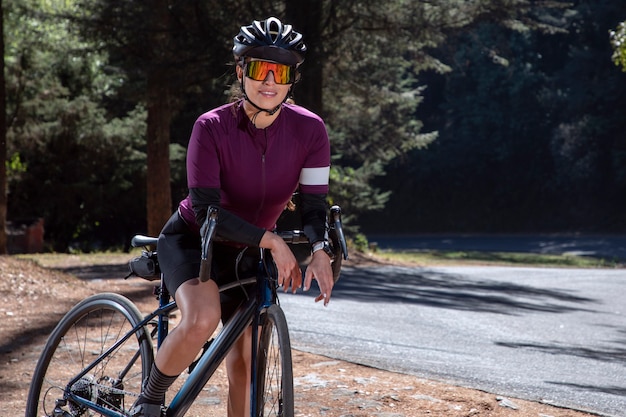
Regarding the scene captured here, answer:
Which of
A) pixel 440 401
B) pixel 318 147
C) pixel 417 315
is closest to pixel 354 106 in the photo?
pixel 417 315

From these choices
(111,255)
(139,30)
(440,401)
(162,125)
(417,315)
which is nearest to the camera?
(440,401)

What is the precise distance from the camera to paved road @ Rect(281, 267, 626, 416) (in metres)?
7.17

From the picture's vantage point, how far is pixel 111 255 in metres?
20.7

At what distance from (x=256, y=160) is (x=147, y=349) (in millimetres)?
1072

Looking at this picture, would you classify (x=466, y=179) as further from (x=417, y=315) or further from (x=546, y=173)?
(x=417, y=315)

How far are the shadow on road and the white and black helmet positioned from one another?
961cm

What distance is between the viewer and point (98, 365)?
440 cm

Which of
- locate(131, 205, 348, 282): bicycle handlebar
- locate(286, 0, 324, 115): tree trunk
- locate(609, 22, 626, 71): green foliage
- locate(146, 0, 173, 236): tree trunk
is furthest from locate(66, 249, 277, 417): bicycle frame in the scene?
locate(146, 0, 173, 236): tree trunk

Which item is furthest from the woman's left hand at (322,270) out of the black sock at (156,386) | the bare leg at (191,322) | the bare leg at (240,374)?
the black sock at (156,386)

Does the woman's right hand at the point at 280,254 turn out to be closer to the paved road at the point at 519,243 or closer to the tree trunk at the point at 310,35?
the tree trunk at the point at 310,35

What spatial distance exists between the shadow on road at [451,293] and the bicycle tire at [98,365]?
8.80m

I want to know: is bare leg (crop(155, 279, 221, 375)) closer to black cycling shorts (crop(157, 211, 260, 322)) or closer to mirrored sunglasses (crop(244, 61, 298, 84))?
black cycling shorts (crop(157, 211, 260, 322))

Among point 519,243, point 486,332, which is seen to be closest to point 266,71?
point 486,332

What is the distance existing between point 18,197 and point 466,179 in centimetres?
2808
